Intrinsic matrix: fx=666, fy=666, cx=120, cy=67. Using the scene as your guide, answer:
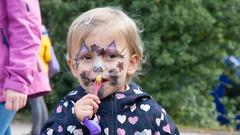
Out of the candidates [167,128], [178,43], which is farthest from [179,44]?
[167,128]

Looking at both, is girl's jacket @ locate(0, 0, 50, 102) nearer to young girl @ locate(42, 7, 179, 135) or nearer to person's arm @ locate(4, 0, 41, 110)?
person's arm @ locate(4, 0, 41, 110)

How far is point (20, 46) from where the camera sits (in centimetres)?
326

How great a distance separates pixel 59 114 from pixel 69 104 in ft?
0.20

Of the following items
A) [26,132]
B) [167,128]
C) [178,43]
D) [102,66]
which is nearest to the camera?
[102,66]

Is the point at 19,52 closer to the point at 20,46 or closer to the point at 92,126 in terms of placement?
the point at 20,46

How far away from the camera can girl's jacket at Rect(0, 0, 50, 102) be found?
10.6 feet

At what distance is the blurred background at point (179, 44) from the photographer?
8.85 m

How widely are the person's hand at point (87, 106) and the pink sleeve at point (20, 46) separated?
72 cm

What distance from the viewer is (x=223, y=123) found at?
35.6ft

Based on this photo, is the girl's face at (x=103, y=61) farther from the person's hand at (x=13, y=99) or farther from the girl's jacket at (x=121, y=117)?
the person's hand at (x=13, y=99)

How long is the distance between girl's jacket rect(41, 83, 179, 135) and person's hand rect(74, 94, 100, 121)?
0.30 ft

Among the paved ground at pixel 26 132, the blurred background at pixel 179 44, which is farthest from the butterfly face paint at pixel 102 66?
the blurred background at pixel 179 44

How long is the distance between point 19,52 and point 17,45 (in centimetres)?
4

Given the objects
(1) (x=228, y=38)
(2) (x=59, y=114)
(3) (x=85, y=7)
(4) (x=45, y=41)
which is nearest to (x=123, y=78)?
(2) (x=59, y=114)
